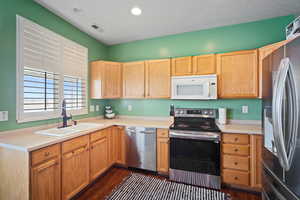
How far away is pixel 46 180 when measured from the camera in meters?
1.40

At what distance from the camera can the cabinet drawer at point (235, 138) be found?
6.28 ft

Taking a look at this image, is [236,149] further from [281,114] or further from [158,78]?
[158,78]

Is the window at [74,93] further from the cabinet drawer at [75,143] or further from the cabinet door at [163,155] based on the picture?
the cabinet door at [163,155]

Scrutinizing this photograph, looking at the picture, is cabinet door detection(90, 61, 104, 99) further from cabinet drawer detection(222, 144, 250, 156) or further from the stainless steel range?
cabinet drawer detection(222, 144, 250, 156)

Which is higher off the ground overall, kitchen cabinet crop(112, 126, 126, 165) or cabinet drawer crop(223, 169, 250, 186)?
kitchen cabinet crop(112, 126, 126, 165)

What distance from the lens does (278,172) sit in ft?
3.57

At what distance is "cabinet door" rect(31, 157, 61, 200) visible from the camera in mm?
1296

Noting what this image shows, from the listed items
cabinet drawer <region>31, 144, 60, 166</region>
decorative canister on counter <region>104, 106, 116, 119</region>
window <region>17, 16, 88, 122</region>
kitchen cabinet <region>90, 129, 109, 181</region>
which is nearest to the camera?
cabinet drawer <region>31, 144, 60, 166</region>

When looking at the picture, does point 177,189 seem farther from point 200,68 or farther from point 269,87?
point 200,68

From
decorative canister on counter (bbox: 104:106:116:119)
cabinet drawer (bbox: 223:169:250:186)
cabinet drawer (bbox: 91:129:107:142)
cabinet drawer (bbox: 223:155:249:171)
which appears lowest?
cabinet drawer (bbox: 223:169:250:186)

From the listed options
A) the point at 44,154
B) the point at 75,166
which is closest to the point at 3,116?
the point at 44,154

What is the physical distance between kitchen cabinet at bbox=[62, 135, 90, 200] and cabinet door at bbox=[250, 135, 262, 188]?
2.37 m

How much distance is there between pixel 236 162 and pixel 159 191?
1.21 meters

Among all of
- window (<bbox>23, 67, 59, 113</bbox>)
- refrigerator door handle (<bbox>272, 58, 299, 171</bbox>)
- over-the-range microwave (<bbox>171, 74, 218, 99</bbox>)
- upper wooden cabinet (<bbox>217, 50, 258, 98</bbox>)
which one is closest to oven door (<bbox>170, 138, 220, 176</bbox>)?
over-the-range microwave (<bbox>171, 74, 218, 99</bbox>)
